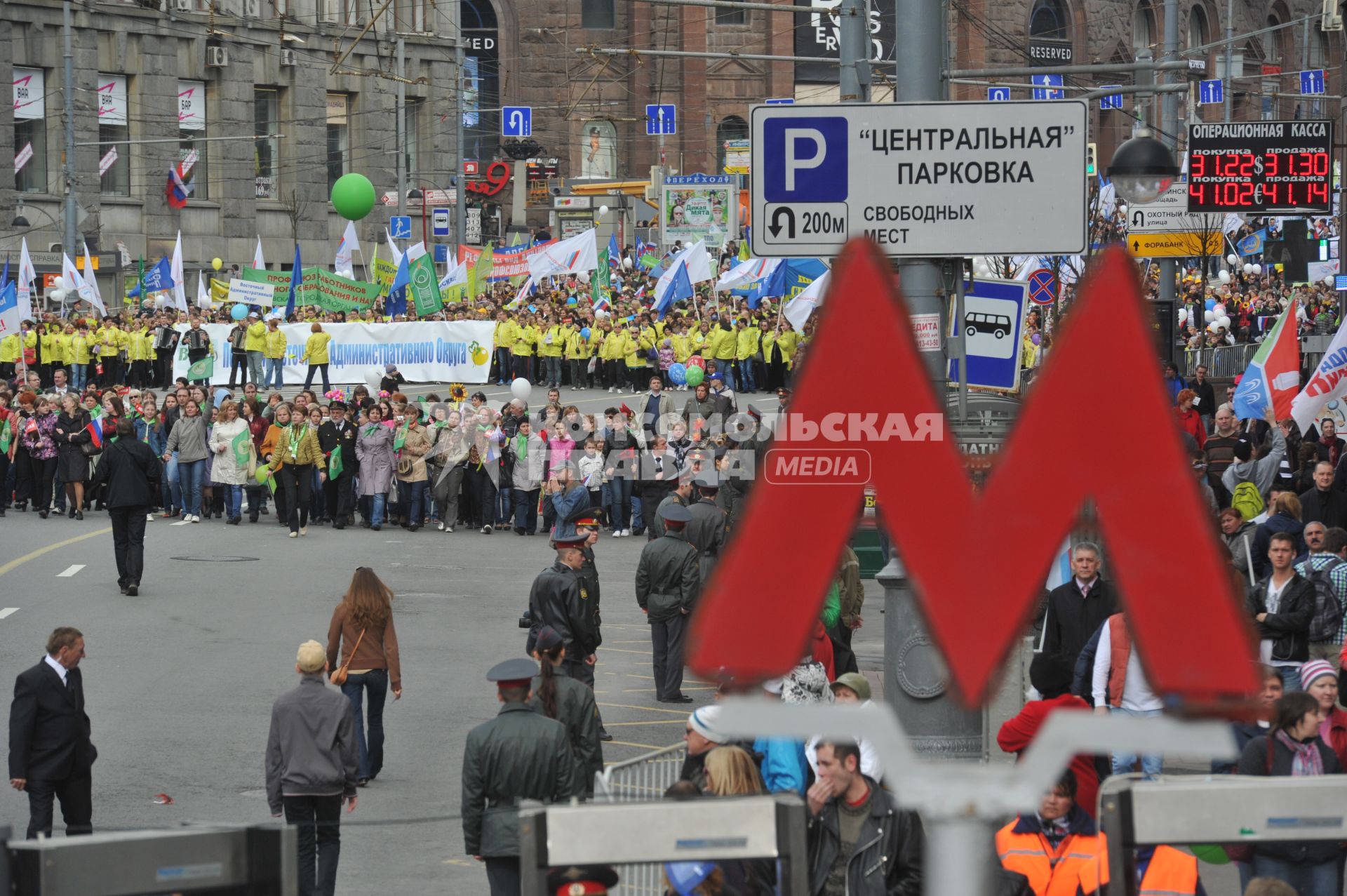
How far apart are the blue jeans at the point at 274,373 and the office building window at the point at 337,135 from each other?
2564cm

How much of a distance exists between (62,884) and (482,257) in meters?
42.5

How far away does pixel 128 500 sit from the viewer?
63.1 feet

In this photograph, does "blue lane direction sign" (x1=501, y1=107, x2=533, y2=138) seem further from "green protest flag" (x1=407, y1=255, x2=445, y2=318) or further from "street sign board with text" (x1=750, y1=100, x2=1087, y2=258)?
"street sign board with text" (x1=750, y1=100, x2=1087, y2=258)

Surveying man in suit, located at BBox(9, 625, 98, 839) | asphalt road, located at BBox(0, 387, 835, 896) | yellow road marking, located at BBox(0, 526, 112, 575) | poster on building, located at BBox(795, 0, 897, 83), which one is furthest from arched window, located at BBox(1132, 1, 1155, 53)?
man in suit, located at BBox(9, 625, 98, 839)

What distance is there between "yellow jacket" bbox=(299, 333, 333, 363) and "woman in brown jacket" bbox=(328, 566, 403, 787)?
85.4 feet

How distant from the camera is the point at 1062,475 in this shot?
8.48 feet

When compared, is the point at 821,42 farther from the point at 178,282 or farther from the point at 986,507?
the point at 986,507

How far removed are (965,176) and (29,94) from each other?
50836 mm

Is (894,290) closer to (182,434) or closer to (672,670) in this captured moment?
(672,670)

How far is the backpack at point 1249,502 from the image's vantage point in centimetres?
1802

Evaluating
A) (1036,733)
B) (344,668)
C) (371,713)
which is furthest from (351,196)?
(1036,733)

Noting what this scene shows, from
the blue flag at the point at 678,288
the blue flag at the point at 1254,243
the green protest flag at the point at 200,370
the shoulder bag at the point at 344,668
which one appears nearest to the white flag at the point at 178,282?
the green protest flag at the point at 200,370

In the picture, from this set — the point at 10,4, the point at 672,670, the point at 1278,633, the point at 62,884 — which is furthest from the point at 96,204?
the point at 62,884

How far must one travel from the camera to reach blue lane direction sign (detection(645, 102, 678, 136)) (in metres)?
72.6
